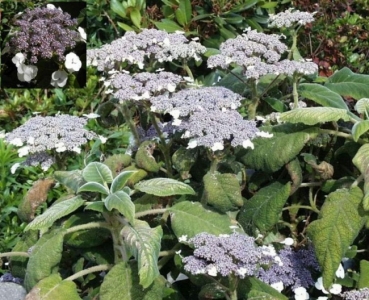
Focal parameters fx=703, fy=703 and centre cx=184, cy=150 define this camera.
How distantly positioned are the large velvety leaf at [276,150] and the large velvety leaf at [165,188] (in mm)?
307

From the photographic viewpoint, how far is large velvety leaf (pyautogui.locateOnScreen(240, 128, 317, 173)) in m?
2.20

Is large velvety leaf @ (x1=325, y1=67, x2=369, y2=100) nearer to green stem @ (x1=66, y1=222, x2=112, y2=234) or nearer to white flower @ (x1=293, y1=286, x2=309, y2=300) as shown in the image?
white flower @ (x1=293, y1=286, x2=309, y2=300)

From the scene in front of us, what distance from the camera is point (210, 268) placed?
1772 mm

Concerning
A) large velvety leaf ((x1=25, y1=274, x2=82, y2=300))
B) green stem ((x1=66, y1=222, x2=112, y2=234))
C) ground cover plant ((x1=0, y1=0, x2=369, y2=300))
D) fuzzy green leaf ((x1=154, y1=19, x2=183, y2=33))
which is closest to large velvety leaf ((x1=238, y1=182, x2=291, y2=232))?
ground cover plant ((x1=0, y1=0, x2=369, y2=300))

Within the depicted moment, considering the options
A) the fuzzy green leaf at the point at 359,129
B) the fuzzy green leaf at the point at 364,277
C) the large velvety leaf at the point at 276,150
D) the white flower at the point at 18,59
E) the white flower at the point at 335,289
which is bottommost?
the white flower at the point at 18,59

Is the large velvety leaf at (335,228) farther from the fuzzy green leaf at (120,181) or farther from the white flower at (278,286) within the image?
the fuzzy green leaf at (120,181)

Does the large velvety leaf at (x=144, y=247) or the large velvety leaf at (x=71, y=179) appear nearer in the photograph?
the large velvety leaf at (x=144, y=247)

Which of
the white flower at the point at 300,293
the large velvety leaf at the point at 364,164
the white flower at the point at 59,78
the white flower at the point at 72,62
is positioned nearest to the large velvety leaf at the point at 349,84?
the large velvety leaf at the point at 364,164

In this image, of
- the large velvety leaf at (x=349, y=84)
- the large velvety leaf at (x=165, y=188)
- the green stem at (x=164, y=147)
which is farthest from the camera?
the large velvety leaf at (x=349, y=84)

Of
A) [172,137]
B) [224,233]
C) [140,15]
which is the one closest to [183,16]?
[140,15]

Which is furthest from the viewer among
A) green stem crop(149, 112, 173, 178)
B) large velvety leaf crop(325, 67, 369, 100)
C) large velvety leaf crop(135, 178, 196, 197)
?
large velvety leaf crop(325, 67, 369, 100)

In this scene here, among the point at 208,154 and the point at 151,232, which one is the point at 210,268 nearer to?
the point at 151,232

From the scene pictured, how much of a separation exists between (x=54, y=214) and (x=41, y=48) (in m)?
2.01

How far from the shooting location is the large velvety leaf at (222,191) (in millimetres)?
2082
